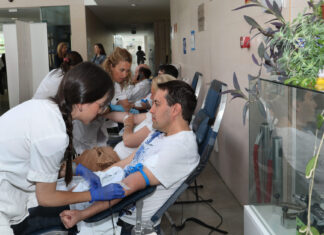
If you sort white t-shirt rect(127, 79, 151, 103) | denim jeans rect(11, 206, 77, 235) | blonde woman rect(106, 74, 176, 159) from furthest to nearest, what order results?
1. white t-shirt rect(127, 79, 151, 103)
2. blonde woman rect(106, 74, 176, 159)
3. denim jeans rect(11, 206, 77, 235)

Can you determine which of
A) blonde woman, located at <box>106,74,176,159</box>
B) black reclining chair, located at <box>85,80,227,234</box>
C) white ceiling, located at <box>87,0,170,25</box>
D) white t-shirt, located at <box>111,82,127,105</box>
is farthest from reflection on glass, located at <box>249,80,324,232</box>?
white ceiling, located at <box>87,0,170,25</box>

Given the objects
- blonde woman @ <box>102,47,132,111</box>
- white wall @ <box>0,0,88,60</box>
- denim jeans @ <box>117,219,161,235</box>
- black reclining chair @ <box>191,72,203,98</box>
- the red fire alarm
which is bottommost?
denim jeans @ <box>117,219,161,235</box>

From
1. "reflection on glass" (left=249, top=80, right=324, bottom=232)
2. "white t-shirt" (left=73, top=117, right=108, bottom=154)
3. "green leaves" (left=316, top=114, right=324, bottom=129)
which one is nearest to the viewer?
"green leaves" (left=316, top=114, right=324, bottom=129)

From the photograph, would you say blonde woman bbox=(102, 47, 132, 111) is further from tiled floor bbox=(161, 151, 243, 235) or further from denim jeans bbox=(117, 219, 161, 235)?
denim jeans bbox=(117, 219, 161, 235)

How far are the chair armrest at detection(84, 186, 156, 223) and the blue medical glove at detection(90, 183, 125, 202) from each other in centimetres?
6

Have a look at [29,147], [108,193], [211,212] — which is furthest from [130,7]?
[29,147]

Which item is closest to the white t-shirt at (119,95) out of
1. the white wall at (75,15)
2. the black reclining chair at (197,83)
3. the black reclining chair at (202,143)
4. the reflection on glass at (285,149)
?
the black reclining chair at (197,83)

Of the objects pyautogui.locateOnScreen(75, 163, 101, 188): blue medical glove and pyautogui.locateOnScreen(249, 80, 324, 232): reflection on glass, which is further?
pyautogui.locateOnScreen(75, 163, 101, 188): blue medical glove

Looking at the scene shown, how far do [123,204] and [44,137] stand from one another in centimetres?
55

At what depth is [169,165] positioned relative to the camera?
1.92 metres

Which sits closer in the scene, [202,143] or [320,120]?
[320,120]

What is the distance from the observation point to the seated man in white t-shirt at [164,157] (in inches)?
72.7

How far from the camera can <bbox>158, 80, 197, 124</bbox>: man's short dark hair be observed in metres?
2.16

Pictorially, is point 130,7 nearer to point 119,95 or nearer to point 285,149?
point 119,95
